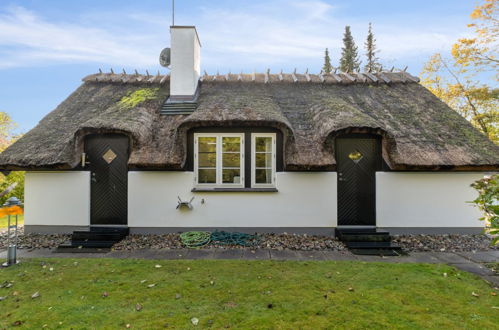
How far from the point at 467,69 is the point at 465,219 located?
10.6m

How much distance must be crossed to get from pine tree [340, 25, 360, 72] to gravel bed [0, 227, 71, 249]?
Answer: 31.7m

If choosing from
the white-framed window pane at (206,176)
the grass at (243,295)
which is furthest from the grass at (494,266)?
the white-framed window pane at (206,176)

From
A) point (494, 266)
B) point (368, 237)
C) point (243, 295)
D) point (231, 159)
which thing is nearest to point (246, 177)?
point (231, 159)

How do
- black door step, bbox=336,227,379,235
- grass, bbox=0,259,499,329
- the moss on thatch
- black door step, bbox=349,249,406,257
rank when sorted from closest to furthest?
grass, bbox=0,259,499,329 → black door step, bbox=349,249,406,257 → black door step, bbox=336,227,379,235 → the moss on thatch

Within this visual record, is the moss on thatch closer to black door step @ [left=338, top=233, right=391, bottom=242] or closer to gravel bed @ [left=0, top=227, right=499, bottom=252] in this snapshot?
gravel bed @ [left=0, top=227, right=499, bottom=252]

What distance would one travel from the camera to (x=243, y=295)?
11.1ft

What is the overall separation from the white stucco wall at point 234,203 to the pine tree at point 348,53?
2814cm

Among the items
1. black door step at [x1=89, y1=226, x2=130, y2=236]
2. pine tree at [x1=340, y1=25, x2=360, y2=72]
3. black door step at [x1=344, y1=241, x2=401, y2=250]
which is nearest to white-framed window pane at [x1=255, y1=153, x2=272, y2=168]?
black door step at [x1=344, y1=241, x2=401, y2=250]

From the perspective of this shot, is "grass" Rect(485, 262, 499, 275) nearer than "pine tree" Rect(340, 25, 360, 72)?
Yes

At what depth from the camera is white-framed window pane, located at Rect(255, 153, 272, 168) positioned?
6.51m

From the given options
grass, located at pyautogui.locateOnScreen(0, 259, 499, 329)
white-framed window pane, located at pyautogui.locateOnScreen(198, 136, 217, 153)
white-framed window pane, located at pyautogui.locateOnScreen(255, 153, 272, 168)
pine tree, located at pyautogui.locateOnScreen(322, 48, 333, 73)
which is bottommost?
grass, located at pyautogui.locateOnScreen(0, 259, 499, 329)

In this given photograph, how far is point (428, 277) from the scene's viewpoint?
3996 mm

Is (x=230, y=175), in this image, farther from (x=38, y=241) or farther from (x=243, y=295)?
(x=38, y=241)

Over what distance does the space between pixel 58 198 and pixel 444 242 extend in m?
9.97
